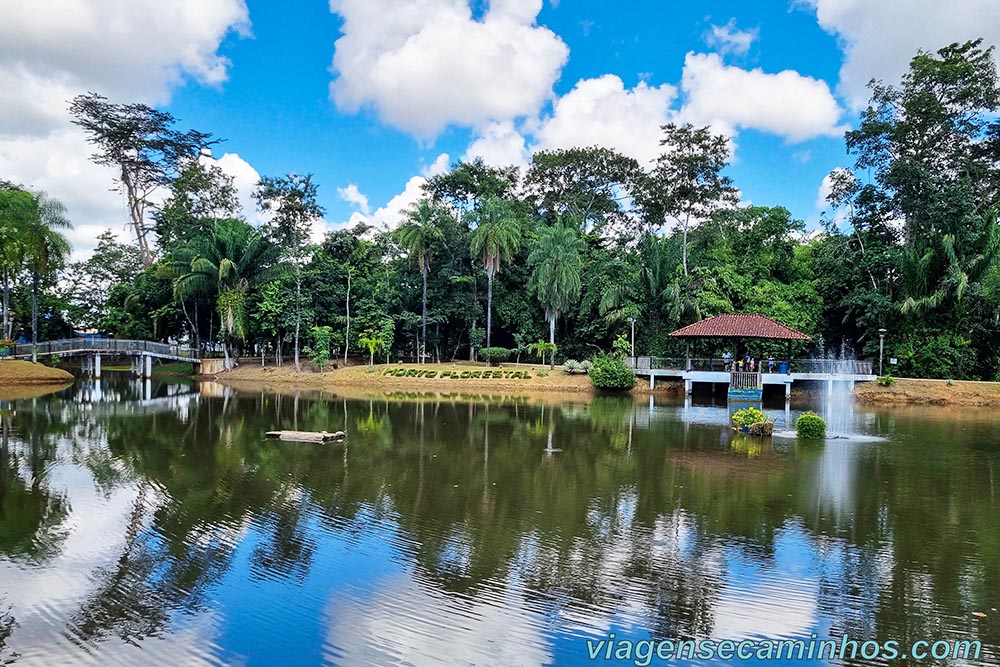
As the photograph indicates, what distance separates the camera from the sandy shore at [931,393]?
27.9 m

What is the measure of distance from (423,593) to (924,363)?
3233 cm

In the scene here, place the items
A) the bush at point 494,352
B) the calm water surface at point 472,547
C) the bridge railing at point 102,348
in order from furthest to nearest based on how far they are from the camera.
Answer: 1. the bush at point 494,352
2. the bridge railing at point 102,348
3. the calm water surface at point 472,547

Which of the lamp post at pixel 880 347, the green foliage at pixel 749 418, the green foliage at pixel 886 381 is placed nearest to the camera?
the green foliage at pixel 749 418

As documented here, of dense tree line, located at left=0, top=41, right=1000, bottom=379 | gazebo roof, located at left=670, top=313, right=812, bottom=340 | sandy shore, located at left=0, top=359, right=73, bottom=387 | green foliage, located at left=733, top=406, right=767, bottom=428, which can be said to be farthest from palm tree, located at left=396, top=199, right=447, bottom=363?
green foliage, located at left=733, top=406, right=767, bottom=428

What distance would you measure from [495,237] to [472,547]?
91.7 ft

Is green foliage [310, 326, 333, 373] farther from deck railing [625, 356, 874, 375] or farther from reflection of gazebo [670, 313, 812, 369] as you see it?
reflection of gazebo [670, 313, 812, 369]

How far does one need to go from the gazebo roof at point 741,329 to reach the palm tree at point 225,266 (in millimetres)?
24311

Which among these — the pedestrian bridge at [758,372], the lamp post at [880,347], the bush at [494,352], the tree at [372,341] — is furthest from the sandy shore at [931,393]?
the tree at [372,341]

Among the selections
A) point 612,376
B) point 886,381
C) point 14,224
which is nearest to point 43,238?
point 14,224

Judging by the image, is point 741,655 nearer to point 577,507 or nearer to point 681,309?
point 577,507

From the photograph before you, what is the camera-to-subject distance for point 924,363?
30938 millimetres

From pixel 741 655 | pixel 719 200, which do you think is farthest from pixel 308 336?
pixel 741 655

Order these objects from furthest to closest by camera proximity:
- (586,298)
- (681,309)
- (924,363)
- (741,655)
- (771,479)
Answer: (586,298) < (681,309) < (924,363) < (771,479) < (741,655)

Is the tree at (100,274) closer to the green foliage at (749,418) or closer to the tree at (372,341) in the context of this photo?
the tree at (372,341)
